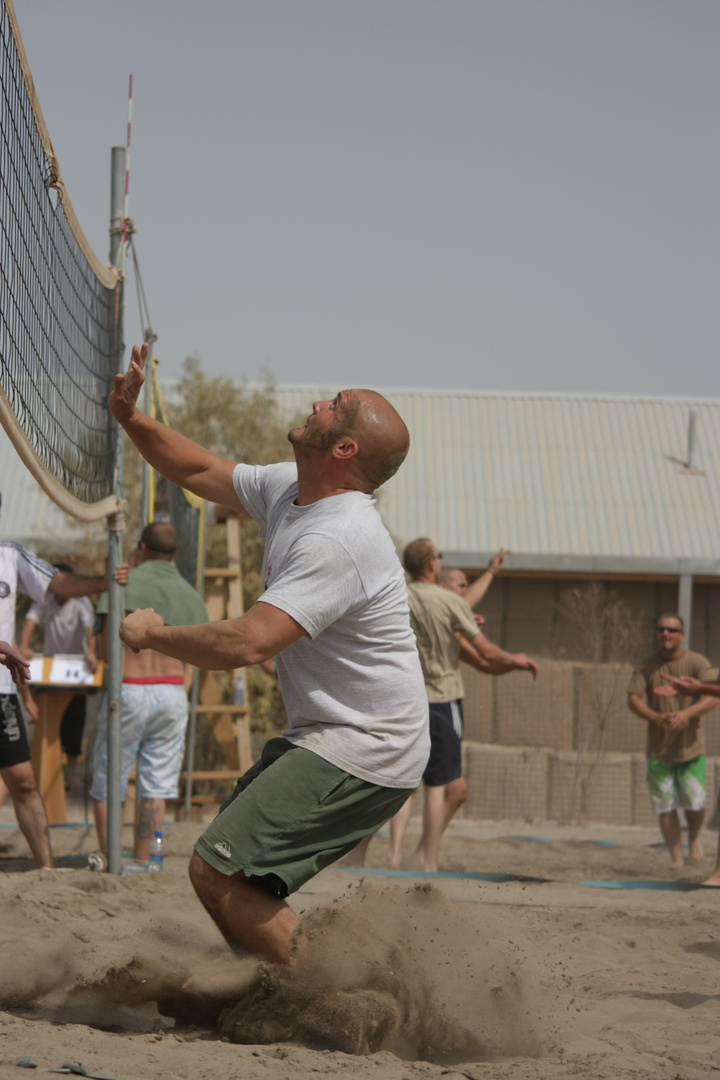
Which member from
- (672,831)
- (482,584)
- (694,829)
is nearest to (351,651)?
(482,584)

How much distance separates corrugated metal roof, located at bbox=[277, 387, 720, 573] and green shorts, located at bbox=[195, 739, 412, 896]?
10820 millimetres

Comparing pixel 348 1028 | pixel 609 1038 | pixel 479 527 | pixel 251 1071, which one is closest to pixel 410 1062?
pixel 348 1028

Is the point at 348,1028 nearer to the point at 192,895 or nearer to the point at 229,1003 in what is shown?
the point at 229,1003

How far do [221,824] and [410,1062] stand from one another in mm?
792

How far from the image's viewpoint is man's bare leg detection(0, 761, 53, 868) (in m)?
5.65

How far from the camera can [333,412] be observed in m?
3.35

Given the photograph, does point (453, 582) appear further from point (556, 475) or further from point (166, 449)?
point (556, 475)

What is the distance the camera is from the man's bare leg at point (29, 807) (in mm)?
5648

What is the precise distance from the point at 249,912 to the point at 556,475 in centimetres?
1406

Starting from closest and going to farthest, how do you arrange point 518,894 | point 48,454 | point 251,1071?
point 251,1071 < point 48,454 < point 518,894

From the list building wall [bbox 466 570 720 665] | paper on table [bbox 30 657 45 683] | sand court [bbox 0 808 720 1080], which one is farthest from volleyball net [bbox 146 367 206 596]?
building wall [bbox 466 570 720 665]

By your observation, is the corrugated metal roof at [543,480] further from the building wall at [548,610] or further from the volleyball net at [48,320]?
the volleyball net at [48,320]

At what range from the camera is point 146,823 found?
6270mm

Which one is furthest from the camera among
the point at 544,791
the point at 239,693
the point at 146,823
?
the point at 544,791
